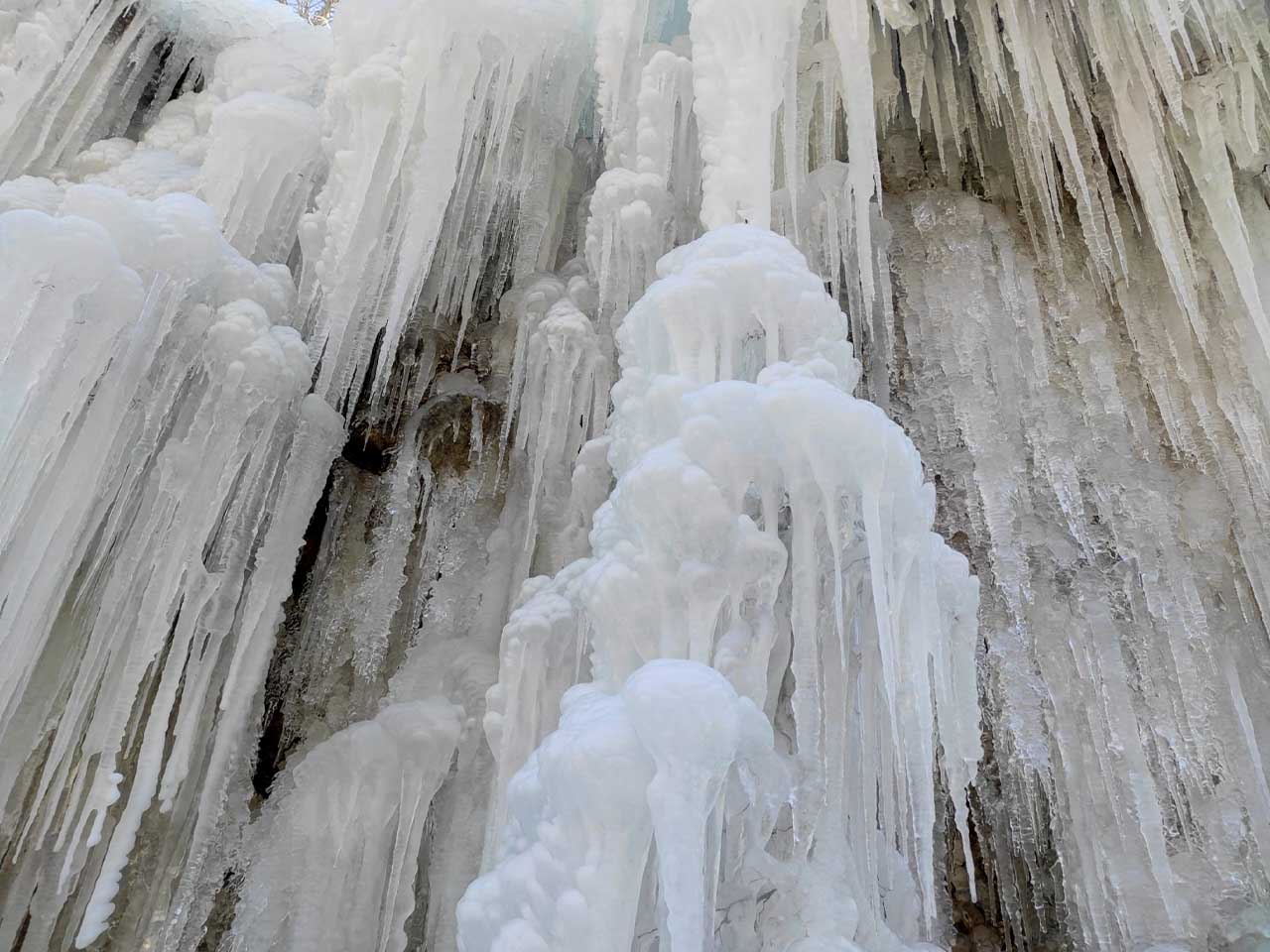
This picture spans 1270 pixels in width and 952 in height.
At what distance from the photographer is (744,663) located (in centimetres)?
250

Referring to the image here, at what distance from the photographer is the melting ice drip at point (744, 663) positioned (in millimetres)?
1939

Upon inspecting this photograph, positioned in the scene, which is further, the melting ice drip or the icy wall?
the icy wall

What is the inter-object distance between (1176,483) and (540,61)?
140 inches

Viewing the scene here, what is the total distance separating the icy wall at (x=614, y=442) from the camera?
115 inches

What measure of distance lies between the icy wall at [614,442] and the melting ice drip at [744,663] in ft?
0.06

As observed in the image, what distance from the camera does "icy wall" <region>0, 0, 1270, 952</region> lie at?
2.92 meters

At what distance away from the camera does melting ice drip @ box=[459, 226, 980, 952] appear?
1939 millimetres

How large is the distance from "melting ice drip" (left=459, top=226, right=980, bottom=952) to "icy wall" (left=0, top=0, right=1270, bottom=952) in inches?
0.7

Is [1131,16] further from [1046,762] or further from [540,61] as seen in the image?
[1046,762]

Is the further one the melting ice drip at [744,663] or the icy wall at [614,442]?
the icy wall at [614,442]

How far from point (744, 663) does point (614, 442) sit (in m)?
0.98

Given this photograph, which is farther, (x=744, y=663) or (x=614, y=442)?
(x=614, y=442)

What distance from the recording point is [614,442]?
10.5ft

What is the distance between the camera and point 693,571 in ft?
8.23
